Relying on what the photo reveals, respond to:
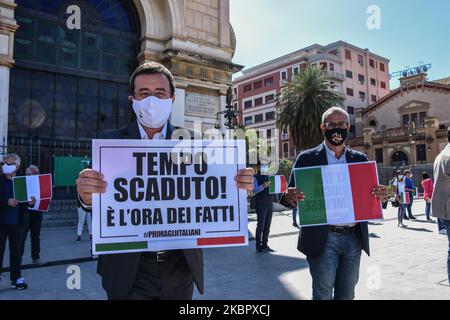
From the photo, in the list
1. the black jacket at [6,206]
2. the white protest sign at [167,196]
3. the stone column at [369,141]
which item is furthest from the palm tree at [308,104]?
the white protest sign at [167,196]

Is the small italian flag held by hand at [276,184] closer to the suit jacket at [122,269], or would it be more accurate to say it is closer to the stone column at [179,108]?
the stone column at [179,108]

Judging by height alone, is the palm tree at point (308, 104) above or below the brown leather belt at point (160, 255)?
above

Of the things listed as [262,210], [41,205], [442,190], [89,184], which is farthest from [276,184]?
[89,184]

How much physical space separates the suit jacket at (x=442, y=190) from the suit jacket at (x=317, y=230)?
181 cm

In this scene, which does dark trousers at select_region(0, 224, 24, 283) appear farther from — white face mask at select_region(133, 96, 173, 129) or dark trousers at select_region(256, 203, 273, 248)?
dark trousers at select_region(256, 203, 273, 248)

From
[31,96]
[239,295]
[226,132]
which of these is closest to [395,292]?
[239,295]

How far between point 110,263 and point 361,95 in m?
62.7

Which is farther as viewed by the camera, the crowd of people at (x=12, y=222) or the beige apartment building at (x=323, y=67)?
the beige apartment building at (x=323, y=67)

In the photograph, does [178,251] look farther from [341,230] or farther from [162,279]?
[341,230]

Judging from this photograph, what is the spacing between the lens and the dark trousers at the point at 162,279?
2252 mm

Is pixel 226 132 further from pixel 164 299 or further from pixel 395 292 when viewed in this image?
pixel 164 299

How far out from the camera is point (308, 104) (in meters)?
35.1
